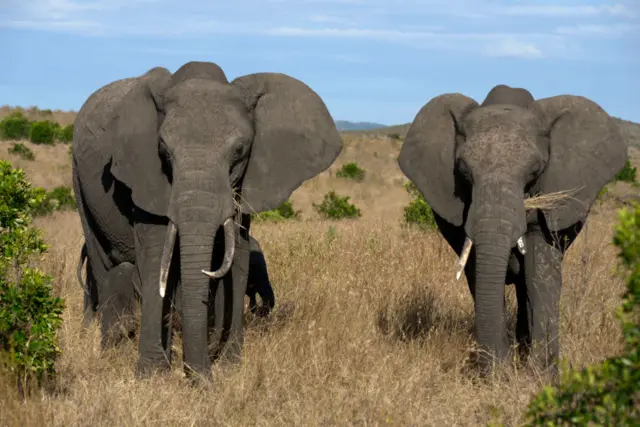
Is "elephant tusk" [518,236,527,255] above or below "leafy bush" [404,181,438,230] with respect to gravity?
above

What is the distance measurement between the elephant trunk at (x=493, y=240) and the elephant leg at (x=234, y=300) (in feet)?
5.41

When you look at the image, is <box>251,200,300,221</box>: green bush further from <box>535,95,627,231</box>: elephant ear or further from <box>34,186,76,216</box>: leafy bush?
<box>535,95,627,231</box>: elephant ear

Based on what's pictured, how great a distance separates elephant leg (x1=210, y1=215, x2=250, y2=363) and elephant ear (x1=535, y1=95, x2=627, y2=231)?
85.9 inches

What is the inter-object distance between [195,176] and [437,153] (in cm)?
204

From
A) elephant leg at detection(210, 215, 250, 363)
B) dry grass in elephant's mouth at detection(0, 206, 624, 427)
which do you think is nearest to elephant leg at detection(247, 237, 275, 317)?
dry grass in elephant's mouth at detection(0, 206, 624, 427)

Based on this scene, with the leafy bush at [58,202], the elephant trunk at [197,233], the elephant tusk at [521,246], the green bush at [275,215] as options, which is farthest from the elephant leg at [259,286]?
Result: the leafy bush at [58,202]

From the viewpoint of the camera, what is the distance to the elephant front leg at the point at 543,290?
22.0ft

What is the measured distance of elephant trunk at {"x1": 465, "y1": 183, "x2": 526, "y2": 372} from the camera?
242 inches

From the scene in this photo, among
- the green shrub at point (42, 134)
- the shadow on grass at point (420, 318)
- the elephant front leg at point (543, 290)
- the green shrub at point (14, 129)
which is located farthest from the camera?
the green shrub at point (14, 129)

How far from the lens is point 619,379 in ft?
11.0

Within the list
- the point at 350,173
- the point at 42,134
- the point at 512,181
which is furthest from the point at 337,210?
the point at 42,134

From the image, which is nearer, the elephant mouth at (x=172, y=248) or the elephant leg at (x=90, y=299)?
the elephant mouth at (x=172, y=248)

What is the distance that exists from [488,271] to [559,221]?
781 millimetres

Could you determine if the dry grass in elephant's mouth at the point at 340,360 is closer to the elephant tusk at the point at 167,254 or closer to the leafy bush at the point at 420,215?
the elephant tusk at the point at 167,254
